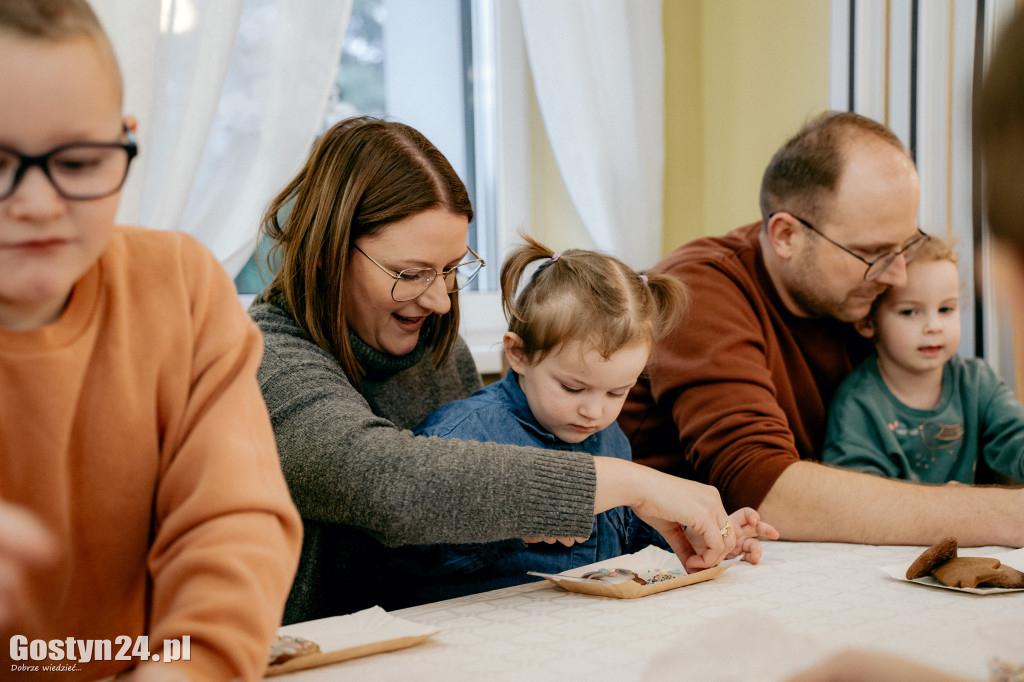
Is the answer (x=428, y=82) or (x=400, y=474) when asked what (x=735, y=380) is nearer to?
(x=400, y=474)

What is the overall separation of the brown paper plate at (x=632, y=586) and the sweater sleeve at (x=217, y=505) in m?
0.46

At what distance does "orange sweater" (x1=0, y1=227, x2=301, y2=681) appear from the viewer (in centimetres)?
68

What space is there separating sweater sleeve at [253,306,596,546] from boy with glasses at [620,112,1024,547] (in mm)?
549

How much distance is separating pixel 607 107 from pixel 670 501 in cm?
198

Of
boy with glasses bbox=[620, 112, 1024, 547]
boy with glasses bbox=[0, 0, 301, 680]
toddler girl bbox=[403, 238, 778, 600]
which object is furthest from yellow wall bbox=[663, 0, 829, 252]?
boy with glasses bbox=[0, 0, 301, 680]

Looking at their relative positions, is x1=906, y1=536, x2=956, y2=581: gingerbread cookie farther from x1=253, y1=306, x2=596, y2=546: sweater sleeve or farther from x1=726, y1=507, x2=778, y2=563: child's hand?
x1=253, y1=306, x2=596, y2=546: sweater sleeve

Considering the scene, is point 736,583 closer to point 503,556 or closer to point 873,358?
point 503,556

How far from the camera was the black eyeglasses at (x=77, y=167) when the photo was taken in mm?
601

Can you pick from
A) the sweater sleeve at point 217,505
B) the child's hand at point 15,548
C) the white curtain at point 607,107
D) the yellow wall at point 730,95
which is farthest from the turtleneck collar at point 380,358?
the yellow wall at point 730,95

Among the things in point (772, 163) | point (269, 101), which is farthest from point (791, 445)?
point (269, 101)

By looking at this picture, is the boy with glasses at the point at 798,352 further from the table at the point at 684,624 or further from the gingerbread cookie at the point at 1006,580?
the gingerbread cookie at the point at 1006,580

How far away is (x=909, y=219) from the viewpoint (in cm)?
179

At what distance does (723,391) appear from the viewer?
1.62 meters

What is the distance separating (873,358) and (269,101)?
157 cm
